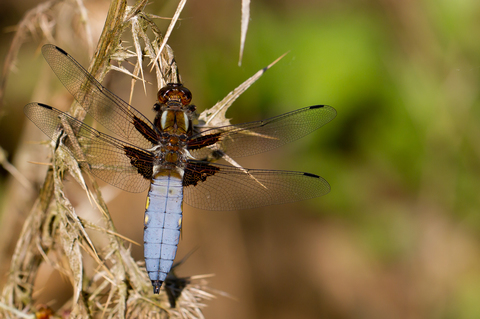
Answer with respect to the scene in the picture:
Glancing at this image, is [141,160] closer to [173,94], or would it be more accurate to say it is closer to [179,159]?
[179,159]

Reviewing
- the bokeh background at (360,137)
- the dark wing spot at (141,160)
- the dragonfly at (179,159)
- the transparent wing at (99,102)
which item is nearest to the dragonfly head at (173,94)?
the dragonfly at (179,159)

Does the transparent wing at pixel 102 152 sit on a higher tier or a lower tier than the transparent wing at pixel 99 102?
lower

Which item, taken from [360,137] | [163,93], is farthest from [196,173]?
[360,137]

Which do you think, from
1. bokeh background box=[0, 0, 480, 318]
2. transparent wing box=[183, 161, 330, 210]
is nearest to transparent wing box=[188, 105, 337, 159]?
transparent wing box=[183, 161, 330, 210]

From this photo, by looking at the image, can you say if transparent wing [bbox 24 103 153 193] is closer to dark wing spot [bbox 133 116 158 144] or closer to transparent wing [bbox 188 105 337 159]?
dark wing spot [bbox 133 116 158 144]

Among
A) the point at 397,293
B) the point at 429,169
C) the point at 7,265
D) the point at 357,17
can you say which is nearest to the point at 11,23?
the point at 7,265

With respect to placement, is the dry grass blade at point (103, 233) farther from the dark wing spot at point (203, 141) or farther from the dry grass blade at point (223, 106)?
the dark wing spot at point (203, 141)
